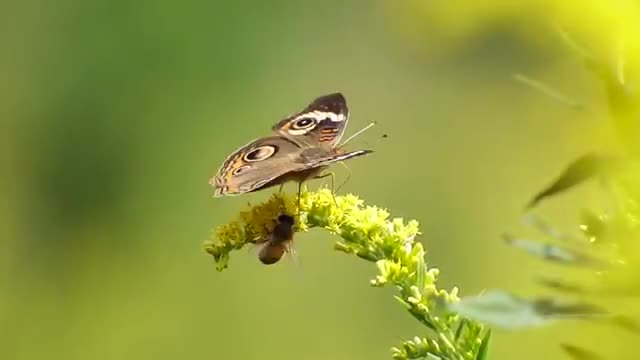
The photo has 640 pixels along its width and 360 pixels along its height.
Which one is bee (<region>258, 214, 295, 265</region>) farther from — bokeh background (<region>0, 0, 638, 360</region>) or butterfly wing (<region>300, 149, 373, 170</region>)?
bokeh background (<region>0, 0, 638, 360</region>)

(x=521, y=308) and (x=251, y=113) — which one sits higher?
(x=251, y=113)

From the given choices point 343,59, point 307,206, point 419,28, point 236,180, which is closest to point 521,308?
point 307,206

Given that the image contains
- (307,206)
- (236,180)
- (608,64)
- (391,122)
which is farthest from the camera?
(391,122)

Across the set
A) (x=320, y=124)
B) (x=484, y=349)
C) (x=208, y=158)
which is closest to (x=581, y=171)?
(x=484, y=349)

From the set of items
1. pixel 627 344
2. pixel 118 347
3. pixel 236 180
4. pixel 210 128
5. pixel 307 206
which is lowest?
pixel 627 344

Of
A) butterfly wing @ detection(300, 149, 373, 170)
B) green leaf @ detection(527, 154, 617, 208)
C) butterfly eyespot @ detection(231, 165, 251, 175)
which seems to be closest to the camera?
green leaf @ detection(527, 154, 617, 208)

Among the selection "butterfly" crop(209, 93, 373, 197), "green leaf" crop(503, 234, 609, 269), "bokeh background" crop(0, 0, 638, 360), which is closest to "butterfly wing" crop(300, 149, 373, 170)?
"butterfly" crop(209, 93, 373, 197)

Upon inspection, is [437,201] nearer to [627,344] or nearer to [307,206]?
[307,206]

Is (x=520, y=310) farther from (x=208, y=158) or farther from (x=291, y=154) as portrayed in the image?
(x=208, y=158)
